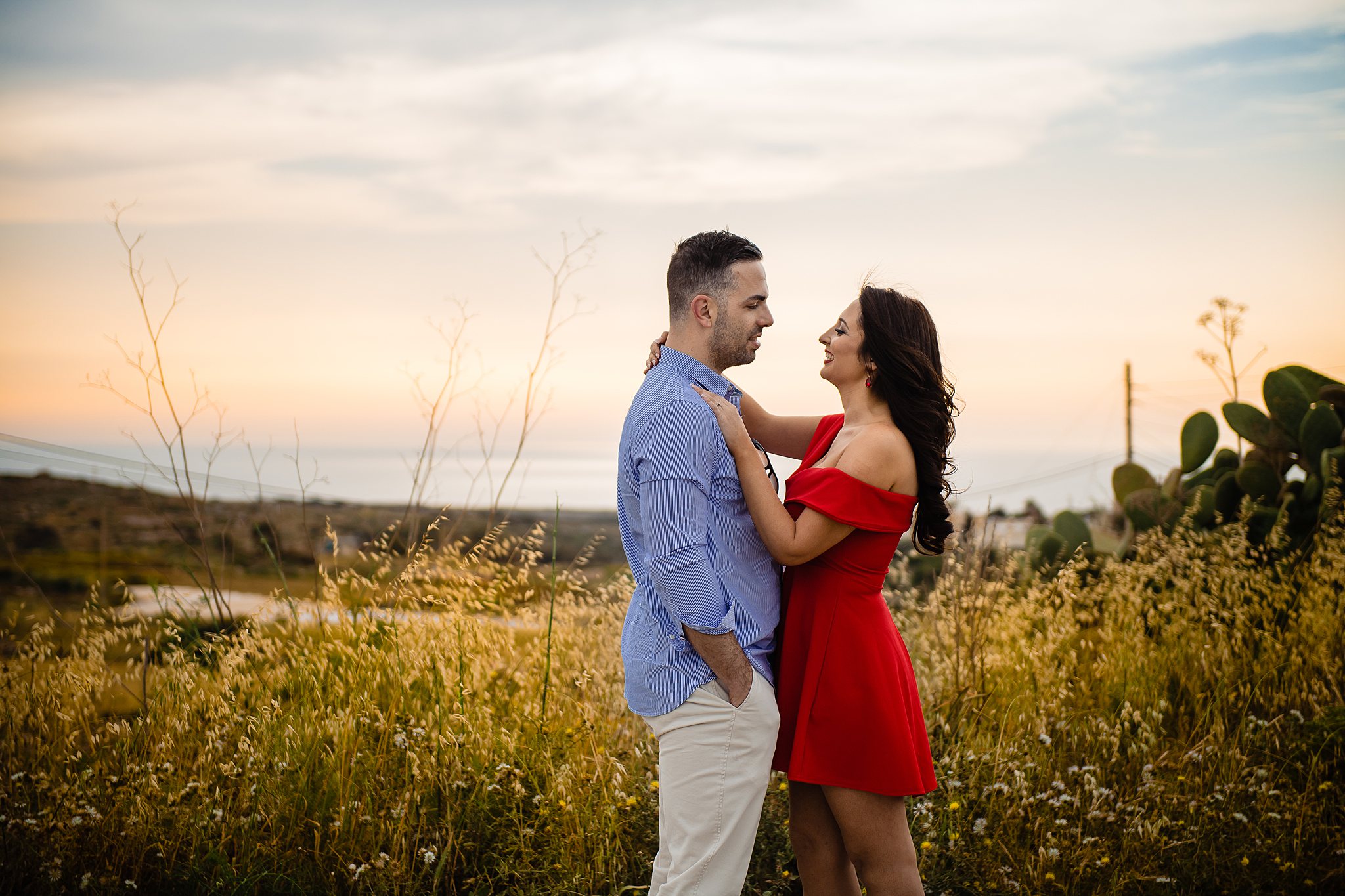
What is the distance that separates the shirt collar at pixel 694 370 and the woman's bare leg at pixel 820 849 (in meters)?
1.16

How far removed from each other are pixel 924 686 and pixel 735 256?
8.42 feet

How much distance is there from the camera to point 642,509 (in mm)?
2268

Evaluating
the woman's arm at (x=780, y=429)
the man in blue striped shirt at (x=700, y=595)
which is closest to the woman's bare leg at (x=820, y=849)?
the man in blue striped shirt at (x=700, y=595)

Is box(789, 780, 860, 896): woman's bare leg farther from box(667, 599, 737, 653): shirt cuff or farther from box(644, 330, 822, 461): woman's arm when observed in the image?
box(644, 330, 822, 461): woman's arm

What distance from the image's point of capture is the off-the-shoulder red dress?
253 cm

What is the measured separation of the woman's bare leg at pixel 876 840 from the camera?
8.16ft

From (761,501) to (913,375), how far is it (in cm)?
62

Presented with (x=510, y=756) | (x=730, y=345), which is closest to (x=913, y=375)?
(x=730, y=345)

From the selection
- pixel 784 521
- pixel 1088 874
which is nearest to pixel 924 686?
pixel 1088 874

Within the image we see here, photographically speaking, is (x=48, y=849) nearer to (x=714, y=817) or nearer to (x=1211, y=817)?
(x=714, y=817)

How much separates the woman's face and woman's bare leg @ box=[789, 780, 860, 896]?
1.17 metres

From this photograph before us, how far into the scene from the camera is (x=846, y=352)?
2.73 metres

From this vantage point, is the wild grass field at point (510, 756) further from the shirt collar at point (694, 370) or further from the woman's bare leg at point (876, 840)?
the shirt collar at point (694, 370)

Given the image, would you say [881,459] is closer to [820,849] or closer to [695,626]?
[695,626]
